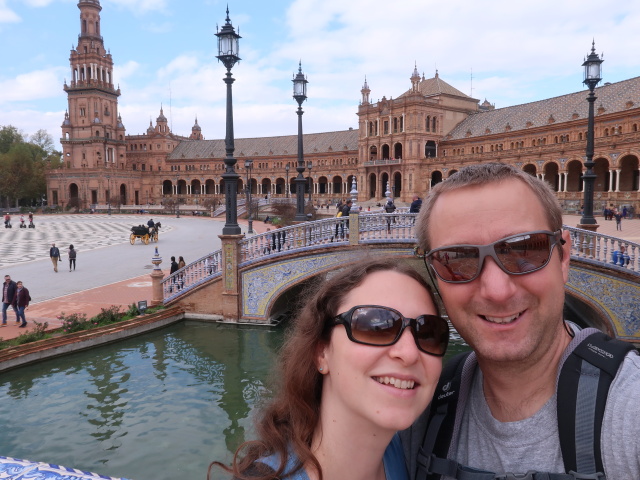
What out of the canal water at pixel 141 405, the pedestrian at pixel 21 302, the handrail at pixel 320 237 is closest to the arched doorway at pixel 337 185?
the handrail at pixel 320 237

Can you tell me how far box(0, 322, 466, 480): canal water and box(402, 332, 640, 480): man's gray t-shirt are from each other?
5402 millimetres

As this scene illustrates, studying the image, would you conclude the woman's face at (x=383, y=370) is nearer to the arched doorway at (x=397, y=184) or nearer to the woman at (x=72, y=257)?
the woman at (x=72, y=257)

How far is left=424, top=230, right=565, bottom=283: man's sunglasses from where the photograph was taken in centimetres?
175

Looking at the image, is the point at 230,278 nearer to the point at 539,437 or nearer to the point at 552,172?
the point at 539,437

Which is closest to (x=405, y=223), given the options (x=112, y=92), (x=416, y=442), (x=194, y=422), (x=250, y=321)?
(x=250, y=321)

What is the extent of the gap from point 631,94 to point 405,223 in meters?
42.4

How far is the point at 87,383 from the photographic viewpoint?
11055 millimetres

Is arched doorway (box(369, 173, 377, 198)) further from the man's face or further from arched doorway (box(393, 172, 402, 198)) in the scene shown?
the man's face

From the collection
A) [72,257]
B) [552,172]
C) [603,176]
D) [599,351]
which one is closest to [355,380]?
[599,351]

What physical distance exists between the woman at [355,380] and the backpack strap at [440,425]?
145 millimetres

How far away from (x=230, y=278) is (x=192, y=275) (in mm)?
1918

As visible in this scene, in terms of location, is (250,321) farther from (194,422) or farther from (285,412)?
(285,412)

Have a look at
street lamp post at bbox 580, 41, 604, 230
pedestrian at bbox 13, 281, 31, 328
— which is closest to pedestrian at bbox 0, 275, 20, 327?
pedestrian at bbox 13, 281, 31, 328

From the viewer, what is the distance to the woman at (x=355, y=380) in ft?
5.92
